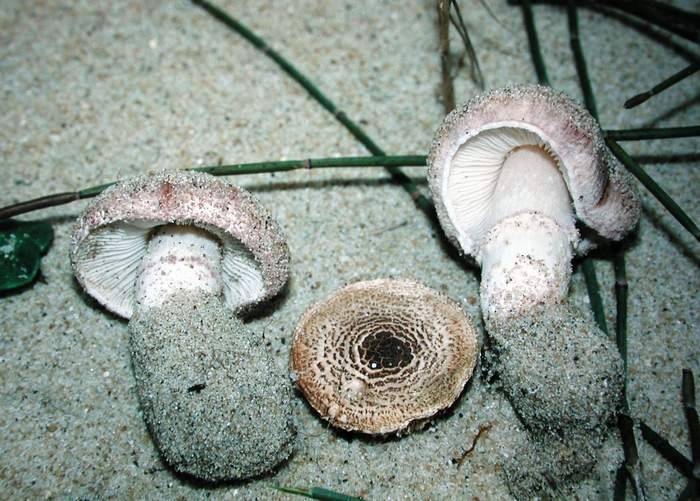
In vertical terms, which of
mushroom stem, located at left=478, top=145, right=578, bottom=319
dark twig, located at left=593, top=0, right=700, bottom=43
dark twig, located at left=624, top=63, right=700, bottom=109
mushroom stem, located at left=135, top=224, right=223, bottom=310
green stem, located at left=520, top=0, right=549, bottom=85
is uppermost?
dark twig, located at left=593, top=0, right=700, bottom=43

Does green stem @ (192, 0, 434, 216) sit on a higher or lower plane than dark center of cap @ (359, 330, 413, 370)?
higher

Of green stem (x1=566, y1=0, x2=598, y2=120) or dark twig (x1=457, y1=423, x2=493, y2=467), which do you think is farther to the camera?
green stem (x1=566, y1=0, x2=598, y2=120)

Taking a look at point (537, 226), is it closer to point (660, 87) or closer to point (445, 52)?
point (660, 87)

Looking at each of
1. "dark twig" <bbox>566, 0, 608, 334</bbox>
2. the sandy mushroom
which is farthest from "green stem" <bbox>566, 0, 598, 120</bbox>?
the sandy mushroom

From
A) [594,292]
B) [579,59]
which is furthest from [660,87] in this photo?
[594,292]

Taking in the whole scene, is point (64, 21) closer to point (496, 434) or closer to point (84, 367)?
point (84, 367)

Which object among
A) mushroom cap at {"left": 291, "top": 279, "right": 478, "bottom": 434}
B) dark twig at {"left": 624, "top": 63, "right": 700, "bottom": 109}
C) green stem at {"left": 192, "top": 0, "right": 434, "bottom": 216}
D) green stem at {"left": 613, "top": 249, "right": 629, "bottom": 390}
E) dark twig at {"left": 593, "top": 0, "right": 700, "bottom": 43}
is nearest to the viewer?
mushroom cap at {"left": 291, "top": 279, "right": 478, "bottom": 434}

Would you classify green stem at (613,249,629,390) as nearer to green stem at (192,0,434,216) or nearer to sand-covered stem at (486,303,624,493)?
sand-covered stem at (486,303,624,493)

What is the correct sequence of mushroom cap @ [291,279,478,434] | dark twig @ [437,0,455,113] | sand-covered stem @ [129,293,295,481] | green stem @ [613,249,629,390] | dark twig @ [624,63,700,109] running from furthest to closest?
dark twig @ [437,0,455,113] < dark twig @ [624,63,700,109] < green stem @ [613,249,629,390] < mushroom cap @ [291,279,478,434] < sand-covered stem @ [129,293,295,481]
